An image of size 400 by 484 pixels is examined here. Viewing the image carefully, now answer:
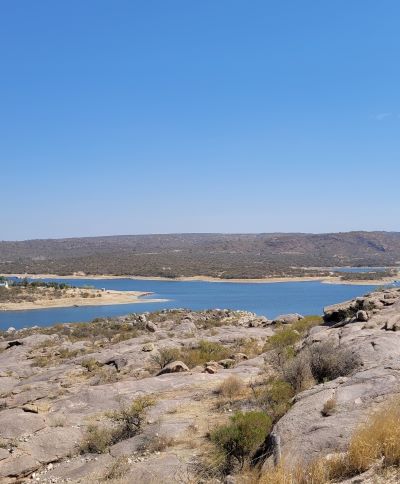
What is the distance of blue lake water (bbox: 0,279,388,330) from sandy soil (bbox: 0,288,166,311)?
224 cm

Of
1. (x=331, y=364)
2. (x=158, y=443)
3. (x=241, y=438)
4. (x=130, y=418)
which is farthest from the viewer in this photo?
(x=331, y=364)

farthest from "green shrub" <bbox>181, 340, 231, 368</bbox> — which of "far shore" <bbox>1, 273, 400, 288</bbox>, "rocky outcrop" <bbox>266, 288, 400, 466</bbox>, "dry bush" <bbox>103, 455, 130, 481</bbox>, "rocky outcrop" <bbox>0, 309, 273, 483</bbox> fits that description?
"far shore" <bbox>1, 273, 400, 288</bbox>

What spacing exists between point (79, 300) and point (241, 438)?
2677 inches

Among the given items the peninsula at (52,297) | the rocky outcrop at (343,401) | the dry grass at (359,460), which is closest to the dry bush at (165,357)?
the rocky outcrop at (343,401)

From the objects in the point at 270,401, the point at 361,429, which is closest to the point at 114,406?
the point at 270,401

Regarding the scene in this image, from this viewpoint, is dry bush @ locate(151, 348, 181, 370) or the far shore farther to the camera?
the far shore

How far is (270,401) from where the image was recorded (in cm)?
1031

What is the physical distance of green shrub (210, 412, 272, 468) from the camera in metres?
7.80

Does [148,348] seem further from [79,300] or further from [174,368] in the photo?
[79,300]

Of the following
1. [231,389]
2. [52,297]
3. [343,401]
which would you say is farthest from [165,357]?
[52,297]

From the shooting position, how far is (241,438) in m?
7.89

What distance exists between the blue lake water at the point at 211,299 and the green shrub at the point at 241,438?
47.6 metres

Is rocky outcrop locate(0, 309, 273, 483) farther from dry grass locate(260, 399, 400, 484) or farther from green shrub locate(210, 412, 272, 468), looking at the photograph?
dry grass locate(260, 399, 400, 484)

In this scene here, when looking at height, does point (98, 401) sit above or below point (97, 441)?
below
